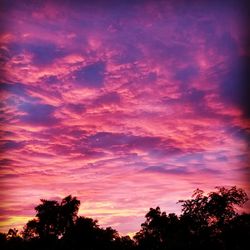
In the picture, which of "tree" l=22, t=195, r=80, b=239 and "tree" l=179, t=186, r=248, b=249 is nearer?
"tree" l=179, t=186, r=248, b=249

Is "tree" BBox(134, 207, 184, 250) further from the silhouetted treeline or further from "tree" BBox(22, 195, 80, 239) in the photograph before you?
"tree" BBox(22, 195, 80, 239)

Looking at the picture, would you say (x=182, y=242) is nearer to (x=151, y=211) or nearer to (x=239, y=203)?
(x=239, y=203)

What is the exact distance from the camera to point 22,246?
242 feet

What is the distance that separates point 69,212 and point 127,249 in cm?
1571

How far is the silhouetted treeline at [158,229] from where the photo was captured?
148 ft

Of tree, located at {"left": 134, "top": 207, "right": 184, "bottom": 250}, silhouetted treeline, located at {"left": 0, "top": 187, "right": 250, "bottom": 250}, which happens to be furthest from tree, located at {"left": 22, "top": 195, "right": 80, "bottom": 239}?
tree, located at {"left": 134, "top": 207, "right": 184, "bottom": 250}

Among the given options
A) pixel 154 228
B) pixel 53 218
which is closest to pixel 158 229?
pixel 154 228

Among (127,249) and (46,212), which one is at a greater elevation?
(46,212)

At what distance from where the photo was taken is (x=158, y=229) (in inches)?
3494

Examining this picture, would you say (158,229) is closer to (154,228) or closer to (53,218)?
(154,228)

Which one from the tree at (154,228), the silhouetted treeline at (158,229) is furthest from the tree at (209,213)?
the tree at (154,228)

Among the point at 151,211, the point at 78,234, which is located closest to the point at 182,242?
the point at 78,234

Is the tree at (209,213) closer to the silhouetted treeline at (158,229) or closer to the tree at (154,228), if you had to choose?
the silhouetted treeline at (158,229)

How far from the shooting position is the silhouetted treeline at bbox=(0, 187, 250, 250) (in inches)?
1772
